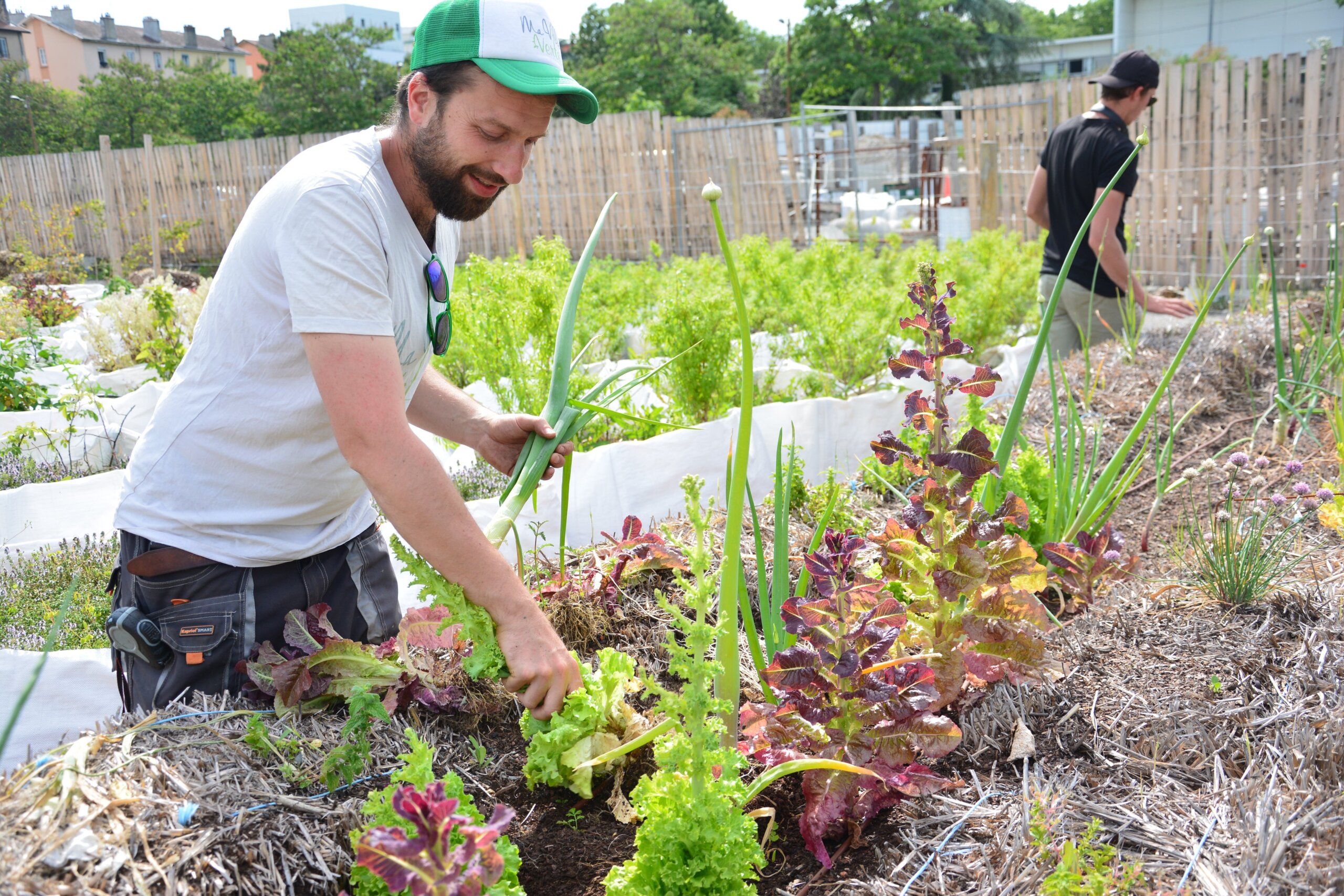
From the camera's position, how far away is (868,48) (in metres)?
38.7

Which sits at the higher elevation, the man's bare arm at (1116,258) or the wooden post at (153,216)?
the wooden post at (153,216)

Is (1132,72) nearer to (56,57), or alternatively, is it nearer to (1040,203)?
(1040,203)

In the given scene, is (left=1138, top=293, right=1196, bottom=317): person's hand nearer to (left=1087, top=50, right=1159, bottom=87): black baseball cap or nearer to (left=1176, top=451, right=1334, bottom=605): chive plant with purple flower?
(left=1087, top=50, right=1159, bottom=87): black baseball cap

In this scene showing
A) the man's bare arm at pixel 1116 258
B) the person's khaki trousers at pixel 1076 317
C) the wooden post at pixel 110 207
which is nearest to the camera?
the man's bare arm at pixel 1116 258

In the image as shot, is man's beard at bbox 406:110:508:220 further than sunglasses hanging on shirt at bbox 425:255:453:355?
No

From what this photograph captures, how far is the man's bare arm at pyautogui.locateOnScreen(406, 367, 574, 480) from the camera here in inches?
76.0

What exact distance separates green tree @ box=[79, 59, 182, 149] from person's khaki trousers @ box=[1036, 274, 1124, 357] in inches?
826

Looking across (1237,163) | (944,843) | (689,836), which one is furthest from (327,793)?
(1237,163)

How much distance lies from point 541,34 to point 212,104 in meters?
31.5

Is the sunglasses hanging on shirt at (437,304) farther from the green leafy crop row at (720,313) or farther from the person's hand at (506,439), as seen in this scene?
the green leafy crop row at (720,313)

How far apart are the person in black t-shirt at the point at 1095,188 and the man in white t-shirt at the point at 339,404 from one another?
2.84m

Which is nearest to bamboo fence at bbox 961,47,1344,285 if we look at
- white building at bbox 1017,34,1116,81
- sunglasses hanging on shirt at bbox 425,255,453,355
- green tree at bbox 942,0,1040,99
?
sunglasses hanging on shirt at bbox 425,255,453,355

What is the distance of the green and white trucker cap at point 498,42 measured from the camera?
1484 mm

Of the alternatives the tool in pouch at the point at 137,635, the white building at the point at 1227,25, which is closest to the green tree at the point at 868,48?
the white building at the point at 1227,25
